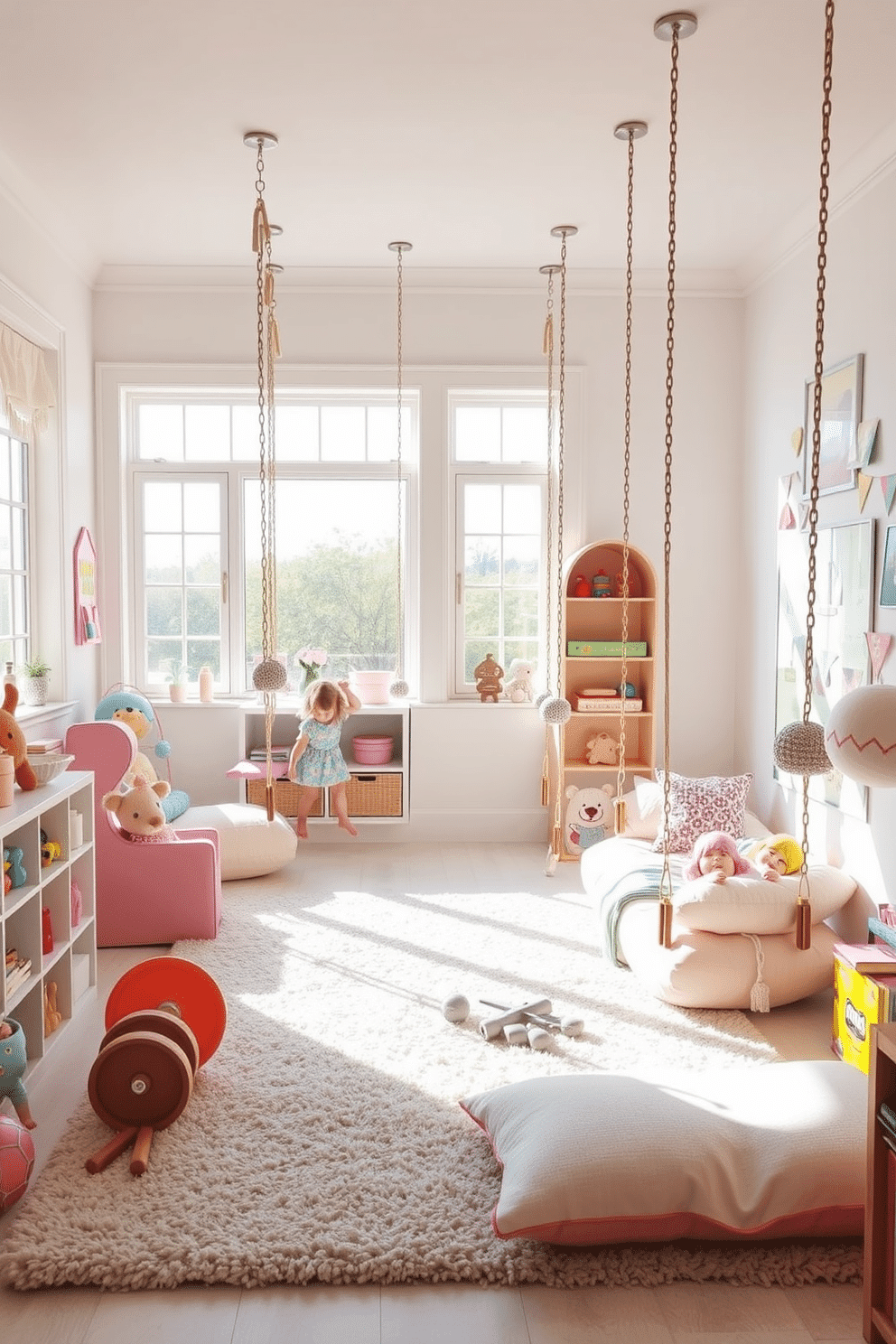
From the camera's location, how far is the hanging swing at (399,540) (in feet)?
18.1

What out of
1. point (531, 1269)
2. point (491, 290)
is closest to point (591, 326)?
point (491, 290)

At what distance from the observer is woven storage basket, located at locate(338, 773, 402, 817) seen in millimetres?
5633

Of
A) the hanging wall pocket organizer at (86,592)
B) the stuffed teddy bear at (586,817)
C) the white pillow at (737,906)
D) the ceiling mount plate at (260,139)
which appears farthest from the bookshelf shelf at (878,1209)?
the hanging wall pocket organizer at (86,592)

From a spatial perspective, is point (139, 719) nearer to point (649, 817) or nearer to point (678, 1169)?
point (649, 817)

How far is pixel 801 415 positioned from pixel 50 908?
3640 millimetres

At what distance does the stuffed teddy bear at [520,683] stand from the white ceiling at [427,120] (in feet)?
6.76

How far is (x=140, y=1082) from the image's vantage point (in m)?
2.57

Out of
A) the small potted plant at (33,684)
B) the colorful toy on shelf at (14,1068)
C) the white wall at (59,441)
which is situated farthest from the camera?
the small potted plant at (33,684)

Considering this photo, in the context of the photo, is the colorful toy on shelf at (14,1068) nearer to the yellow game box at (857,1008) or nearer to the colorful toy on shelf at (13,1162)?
the colorful toy on shelf at (13,1162)

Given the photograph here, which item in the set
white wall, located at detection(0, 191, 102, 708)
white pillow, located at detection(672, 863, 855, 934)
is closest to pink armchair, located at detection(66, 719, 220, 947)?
white wall, located at detection(0, 191, 102, 708)

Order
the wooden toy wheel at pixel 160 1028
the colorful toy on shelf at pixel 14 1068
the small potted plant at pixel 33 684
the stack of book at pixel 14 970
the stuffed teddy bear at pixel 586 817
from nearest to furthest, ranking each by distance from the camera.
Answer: the colorful toy on shelf at pixel 14 1068
the wooden toy wheel at pixel 160 1028
the stack of book at pixel 14 970
the small potted plant at pixel 33 684
the stuffed teddy bear at pixel 586 817

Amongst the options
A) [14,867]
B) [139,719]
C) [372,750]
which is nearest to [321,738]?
[372,750]

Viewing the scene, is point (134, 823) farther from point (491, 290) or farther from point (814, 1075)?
point (491, 290)

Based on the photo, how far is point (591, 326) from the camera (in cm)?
565
